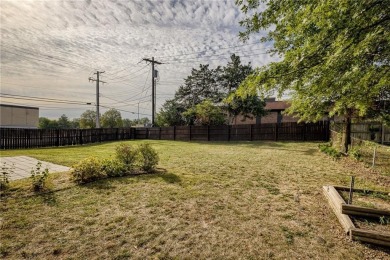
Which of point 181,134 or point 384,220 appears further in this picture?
point 181,134

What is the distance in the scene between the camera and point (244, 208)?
3977 mm

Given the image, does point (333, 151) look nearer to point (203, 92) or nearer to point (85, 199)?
point (85, 199)

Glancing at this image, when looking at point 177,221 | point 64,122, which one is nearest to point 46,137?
point 177,221

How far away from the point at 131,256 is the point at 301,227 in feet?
8.28

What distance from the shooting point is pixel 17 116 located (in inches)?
1661

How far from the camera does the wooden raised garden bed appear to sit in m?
2.77

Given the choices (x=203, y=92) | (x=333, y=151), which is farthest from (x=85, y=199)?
(x=203, y=92)

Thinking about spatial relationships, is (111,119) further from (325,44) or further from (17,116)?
(325,44)

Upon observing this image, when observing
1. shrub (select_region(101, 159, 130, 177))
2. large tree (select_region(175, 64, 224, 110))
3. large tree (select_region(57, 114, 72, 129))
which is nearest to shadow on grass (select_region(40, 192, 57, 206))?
shrub (select_region(101, 159, 130, 177))

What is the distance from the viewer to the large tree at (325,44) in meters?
2.38

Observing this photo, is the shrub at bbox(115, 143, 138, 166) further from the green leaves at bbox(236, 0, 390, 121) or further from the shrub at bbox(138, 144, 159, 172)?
the green leaves at bbox(236, 0, 390, 121)

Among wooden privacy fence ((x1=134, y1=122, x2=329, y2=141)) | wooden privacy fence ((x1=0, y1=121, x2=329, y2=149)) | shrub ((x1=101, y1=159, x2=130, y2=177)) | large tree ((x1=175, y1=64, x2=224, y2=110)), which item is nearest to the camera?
shrub ((x1=101, y1=159, x2=130, y2=177))

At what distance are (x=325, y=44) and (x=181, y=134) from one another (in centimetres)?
2097

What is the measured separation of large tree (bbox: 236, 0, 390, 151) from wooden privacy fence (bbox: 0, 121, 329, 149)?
46.4ft
